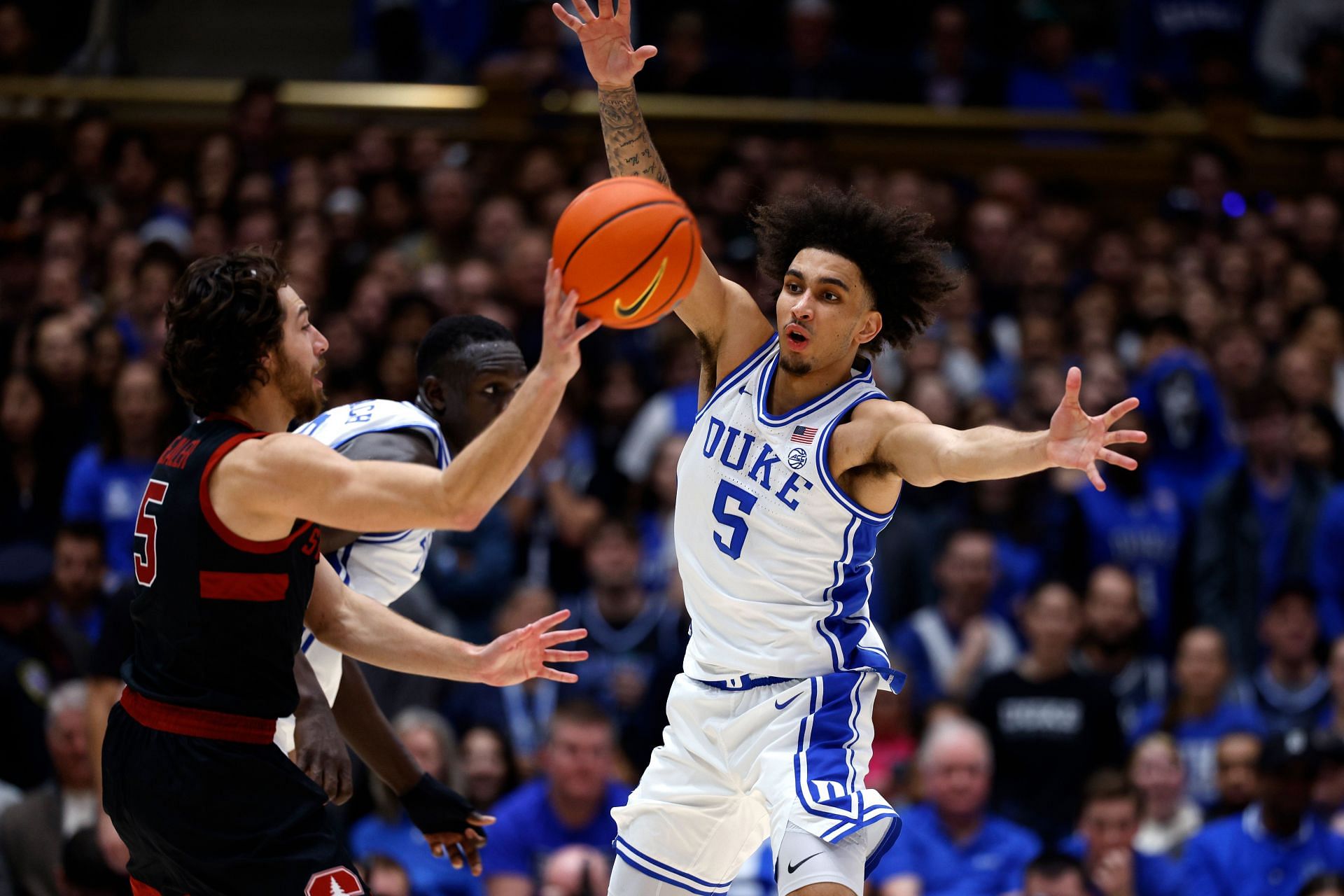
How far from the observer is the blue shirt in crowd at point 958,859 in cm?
818

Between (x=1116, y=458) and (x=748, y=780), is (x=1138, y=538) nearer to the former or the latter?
(x=748, y=780)

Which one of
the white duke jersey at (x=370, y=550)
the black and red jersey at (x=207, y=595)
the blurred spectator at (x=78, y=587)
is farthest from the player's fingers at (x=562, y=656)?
the blurred spectator at (x=78, y=587)

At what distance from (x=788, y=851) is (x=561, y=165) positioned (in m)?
8.18

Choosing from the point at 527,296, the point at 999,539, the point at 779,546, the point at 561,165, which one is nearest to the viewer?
the point at 779,546

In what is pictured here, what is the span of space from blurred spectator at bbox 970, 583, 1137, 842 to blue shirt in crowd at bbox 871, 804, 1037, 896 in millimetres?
545

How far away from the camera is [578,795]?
8109 mm

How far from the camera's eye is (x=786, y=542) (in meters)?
5.24

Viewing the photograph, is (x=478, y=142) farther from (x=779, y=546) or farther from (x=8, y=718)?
(x=779, y=546)

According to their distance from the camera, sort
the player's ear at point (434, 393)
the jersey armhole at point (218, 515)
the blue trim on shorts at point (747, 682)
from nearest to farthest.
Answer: the jersey armhole at point (218, 515) → the blue trim on shorts at point (747, 682) → the player's ear at point (434, 393)

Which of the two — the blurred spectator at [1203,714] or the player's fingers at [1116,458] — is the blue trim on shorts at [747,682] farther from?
the blurred spectator at [1203,714]

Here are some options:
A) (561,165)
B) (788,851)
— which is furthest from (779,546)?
(561,165)

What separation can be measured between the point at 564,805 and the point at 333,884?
3805mm

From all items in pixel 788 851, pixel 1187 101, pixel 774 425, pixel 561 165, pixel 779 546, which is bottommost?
pixel 788 851

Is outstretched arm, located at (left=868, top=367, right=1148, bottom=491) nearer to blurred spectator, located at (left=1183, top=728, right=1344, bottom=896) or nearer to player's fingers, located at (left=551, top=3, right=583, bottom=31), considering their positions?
player's fingers, located at (left=551, top=3, right=583, bottom=31)
